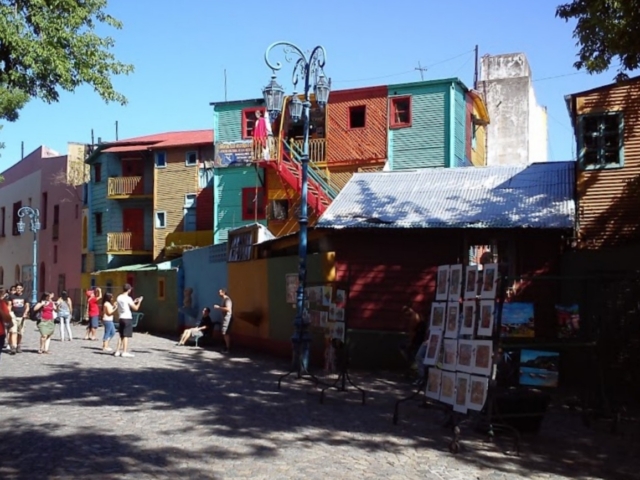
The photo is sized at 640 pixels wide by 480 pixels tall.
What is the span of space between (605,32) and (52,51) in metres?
7.46

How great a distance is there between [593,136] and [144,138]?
97.5 ft

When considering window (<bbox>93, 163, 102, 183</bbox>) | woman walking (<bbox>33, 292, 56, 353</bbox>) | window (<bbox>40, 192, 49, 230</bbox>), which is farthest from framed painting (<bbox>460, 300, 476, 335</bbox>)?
window (<bbox>40, 192, 49, 230</bbox>)

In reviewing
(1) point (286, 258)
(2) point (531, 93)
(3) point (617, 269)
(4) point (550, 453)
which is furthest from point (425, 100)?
(4) point (550, 453)

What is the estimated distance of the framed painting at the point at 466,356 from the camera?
375 inches

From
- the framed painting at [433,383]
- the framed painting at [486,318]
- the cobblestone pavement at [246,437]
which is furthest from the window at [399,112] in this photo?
the framed painting at [486,318]

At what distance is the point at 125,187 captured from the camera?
137 feet

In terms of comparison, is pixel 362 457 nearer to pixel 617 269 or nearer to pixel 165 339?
pixel 617 269

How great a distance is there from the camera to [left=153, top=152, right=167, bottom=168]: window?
39.8 m

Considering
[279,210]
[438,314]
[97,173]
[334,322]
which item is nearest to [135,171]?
[97,173]

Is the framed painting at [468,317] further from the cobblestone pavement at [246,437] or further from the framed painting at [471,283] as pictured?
the cobblestone pavement at [246,437]

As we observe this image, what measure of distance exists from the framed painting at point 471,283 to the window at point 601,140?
8.48 meters

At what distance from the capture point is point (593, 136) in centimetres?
1712

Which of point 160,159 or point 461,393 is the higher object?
point 160,159

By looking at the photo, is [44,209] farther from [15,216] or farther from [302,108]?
[302,108]
